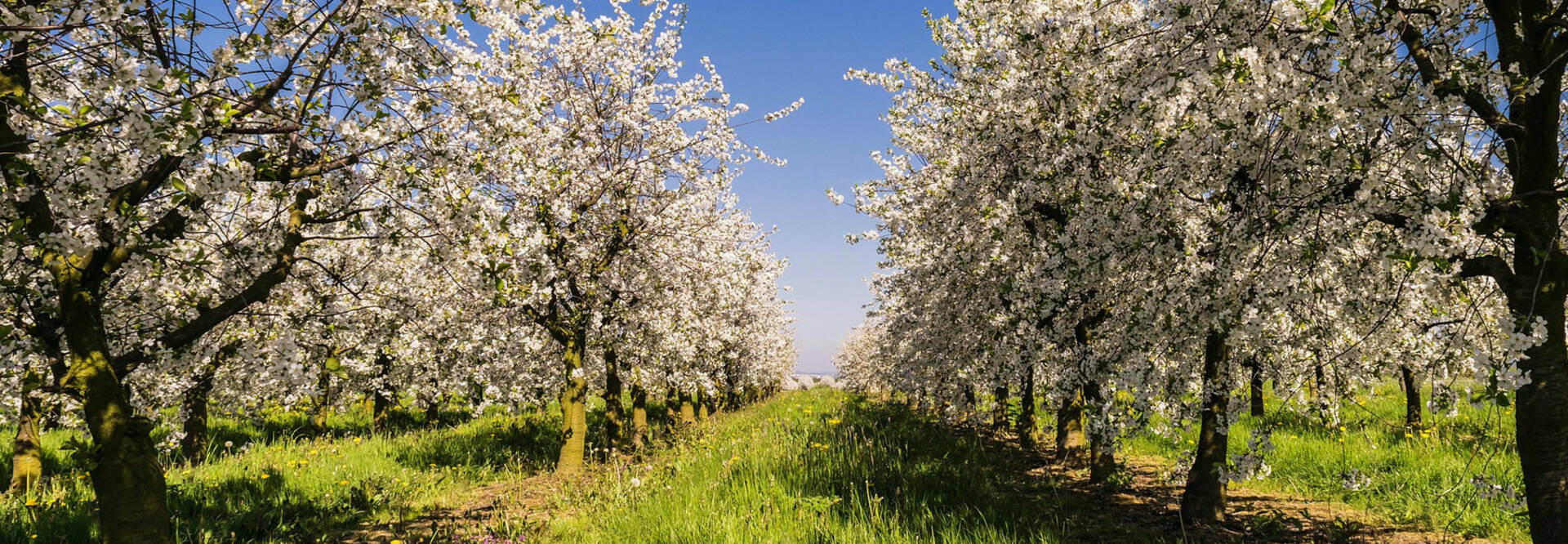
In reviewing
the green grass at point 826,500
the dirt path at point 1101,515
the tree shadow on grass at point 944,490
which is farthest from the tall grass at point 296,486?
the tree shadow on grass at point 944,490

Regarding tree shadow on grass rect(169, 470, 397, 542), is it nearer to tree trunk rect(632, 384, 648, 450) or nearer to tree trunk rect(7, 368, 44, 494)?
tree trunk rect(7, 368, 44, 494)

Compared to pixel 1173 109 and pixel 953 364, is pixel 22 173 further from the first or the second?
pixel 953 364

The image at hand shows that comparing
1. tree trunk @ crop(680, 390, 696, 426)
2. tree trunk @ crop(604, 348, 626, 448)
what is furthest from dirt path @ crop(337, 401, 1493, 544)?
tree trunk @ crop(680, 390, 696, 426)

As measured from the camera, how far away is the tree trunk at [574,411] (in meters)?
11.3

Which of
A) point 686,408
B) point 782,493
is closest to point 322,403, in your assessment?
point 686,408

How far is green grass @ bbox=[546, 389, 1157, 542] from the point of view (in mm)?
5902

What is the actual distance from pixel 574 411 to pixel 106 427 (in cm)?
730

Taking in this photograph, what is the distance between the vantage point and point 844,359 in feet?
244

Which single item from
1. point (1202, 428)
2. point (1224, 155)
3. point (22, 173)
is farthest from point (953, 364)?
point (22, 173)

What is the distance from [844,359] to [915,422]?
189ft

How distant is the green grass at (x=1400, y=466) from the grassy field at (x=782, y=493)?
0.11 feet

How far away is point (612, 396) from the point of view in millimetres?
13562

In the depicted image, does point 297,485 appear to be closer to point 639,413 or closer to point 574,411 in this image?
point 574,411

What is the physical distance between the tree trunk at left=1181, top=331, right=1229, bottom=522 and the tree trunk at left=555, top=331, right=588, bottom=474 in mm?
8997
